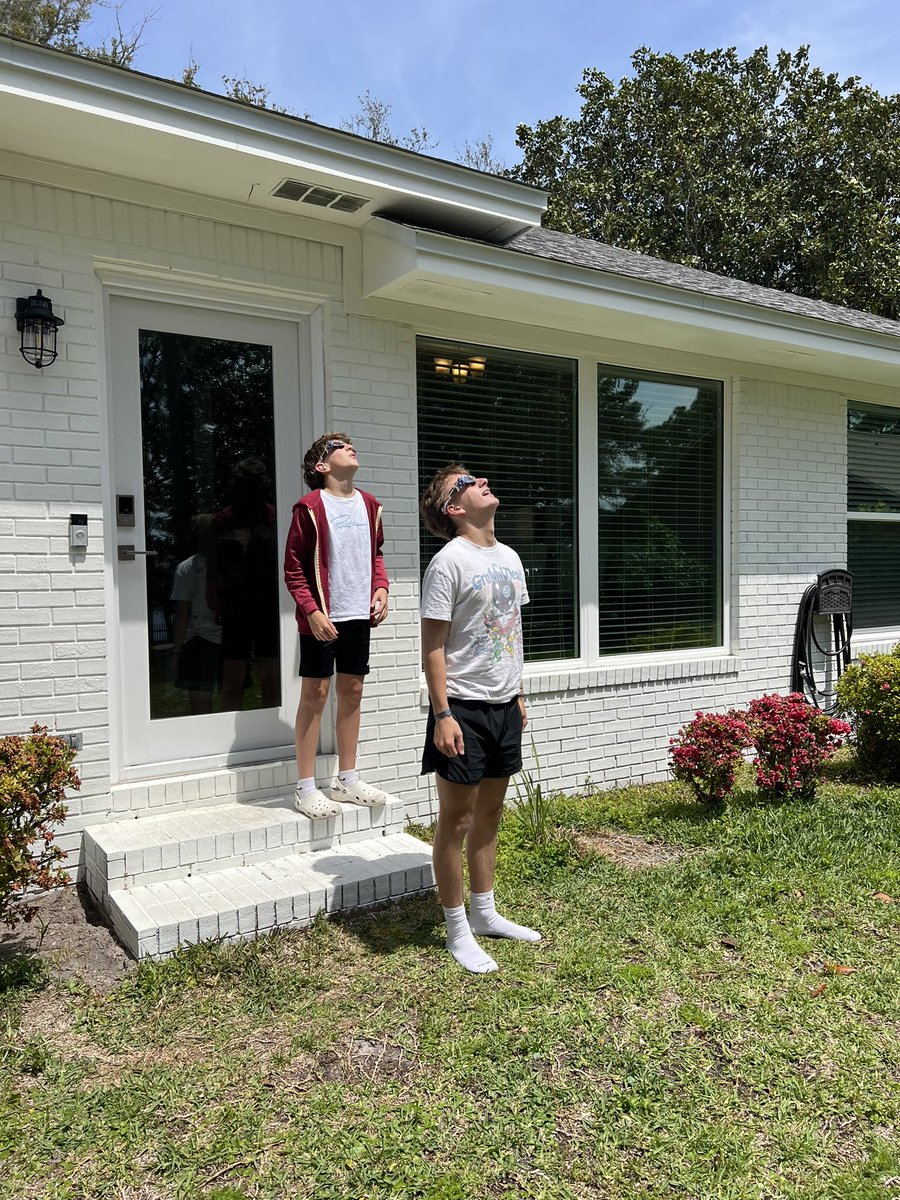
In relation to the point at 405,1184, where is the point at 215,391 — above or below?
above

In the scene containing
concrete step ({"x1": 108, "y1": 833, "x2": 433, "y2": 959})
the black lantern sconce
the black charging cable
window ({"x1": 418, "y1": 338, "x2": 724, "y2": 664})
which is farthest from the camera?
the black charging cable

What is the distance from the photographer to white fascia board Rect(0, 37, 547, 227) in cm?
313

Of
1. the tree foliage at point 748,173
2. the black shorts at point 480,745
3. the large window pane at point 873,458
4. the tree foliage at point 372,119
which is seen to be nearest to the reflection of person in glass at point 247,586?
the black shorts at point 480,745

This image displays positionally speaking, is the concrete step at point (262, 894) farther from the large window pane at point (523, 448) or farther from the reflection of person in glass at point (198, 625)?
the large window pane at point (523, 448)

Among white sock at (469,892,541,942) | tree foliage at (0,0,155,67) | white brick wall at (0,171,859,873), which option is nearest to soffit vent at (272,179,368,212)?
white brick wall at (0,171,859,873)

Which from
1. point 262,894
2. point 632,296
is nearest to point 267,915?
point 262,894

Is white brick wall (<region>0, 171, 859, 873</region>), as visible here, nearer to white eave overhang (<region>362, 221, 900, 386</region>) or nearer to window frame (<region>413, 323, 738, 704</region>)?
window frame (<region>413, 323, 738, 704</region>)

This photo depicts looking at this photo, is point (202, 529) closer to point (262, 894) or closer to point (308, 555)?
A: point (308, 555)

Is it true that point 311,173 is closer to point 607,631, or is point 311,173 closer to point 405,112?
point 607,631

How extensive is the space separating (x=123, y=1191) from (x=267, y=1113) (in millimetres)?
392

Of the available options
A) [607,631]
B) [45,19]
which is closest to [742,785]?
[607,631]

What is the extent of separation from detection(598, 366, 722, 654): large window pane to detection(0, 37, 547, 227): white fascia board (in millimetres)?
1831

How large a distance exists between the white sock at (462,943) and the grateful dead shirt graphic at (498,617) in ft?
3.03

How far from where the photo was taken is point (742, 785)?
5.65m
